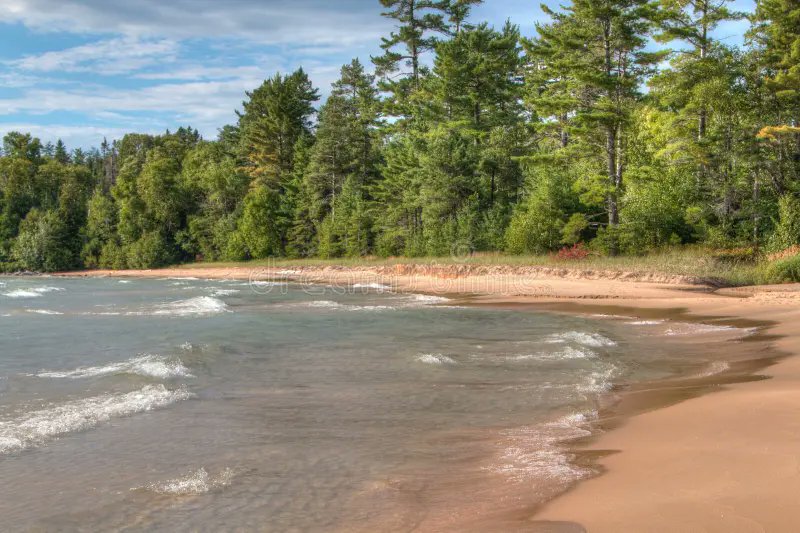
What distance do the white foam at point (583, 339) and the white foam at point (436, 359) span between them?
2975 mm

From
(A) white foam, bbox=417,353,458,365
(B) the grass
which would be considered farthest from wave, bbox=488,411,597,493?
(B) the grass

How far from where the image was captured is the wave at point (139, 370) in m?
11.0

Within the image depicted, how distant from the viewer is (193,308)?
79.1ft

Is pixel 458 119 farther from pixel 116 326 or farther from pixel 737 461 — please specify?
pixel 737 461

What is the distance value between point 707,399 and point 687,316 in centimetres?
1044

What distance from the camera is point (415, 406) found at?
8539mm

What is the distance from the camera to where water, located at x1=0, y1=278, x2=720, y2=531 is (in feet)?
17.3

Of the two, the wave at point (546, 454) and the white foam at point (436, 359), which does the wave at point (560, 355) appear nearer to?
the white foam at point (436, 359)

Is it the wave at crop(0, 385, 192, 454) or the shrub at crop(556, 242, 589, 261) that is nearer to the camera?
the wave at crop(0, 385, 192, 454)

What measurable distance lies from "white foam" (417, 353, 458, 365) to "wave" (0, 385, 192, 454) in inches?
181

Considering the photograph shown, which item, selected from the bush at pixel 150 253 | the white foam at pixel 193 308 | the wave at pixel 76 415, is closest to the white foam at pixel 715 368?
the wave at pixel 76 415

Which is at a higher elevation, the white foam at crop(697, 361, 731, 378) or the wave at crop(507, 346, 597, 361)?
the white foam at crop(697, 361, 731, 378)

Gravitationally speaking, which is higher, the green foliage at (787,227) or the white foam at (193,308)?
the green foliage at (787,227)

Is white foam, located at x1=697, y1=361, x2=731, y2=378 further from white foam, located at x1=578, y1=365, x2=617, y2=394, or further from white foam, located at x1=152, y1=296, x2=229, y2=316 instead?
white foam, located at x1=152, y1=296, x2=229, y2=316
